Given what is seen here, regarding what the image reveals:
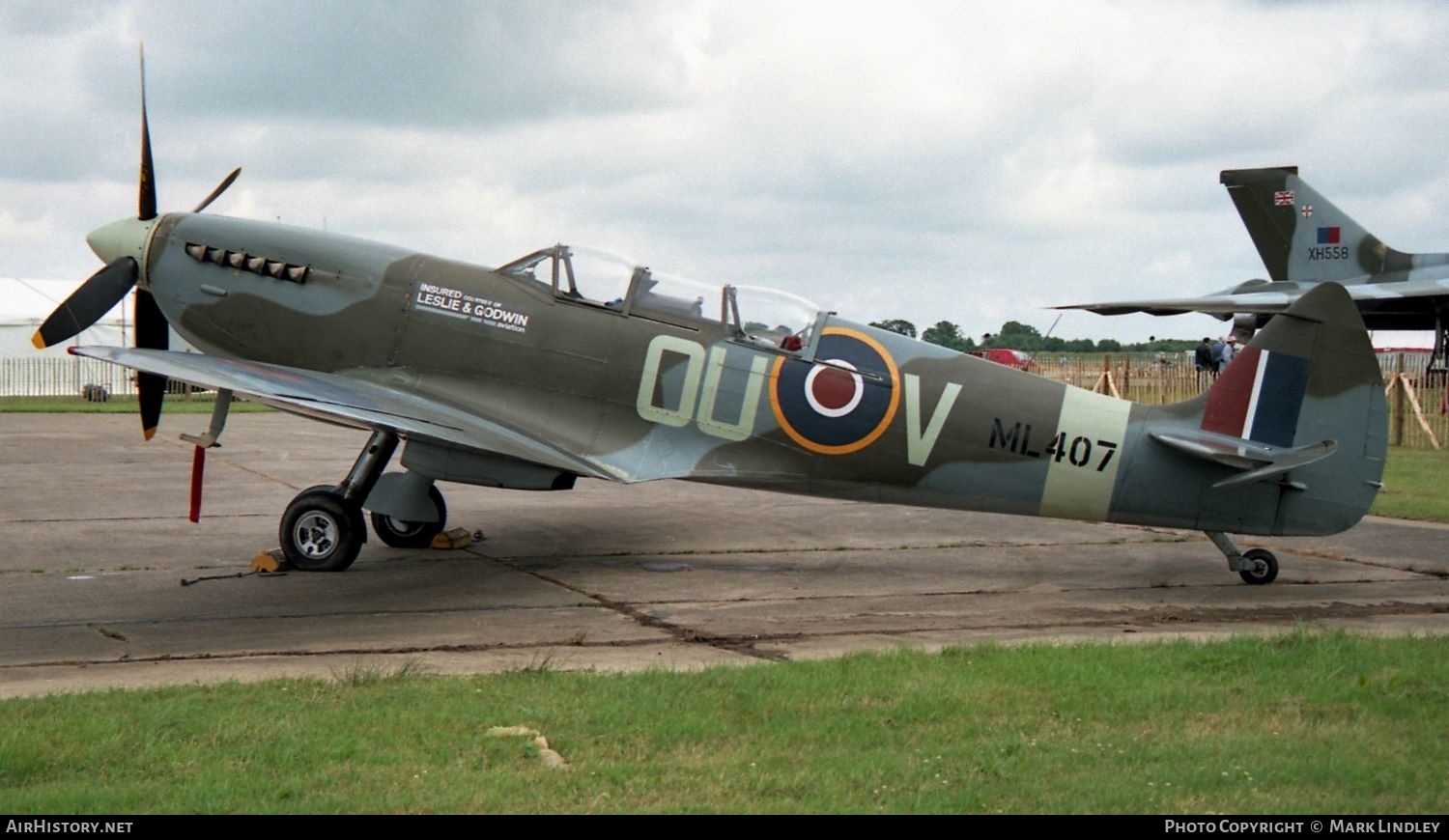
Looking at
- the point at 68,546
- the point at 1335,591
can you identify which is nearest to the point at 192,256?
the point at 68,546

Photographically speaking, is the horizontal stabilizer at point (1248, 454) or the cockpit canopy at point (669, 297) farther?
the cockpit canopy at point (669, 297)

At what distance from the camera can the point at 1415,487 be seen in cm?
1720

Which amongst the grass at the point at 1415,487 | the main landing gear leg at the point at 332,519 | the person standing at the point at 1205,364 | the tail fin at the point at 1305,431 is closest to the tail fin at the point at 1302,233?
the person standing at the point at 1205,364

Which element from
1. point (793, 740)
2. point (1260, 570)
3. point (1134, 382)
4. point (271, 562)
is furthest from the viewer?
point (1134, 382)

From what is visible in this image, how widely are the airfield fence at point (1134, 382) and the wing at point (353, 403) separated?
7806 mm

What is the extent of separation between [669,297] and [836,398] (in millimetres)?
1541

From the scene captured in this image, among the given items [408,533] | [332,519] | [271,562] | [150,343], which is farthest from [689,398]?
[150,343]

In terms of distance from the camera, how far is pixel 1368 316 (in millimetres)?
27703

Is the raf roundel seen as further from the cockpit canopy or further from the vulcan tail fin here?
the vulcan tail fin

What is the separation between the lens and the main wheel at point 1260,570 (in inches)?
400

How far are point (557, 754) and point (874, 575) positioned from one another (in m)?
5.59

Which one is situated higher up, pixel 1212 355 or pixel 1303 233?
pixel 1303 233

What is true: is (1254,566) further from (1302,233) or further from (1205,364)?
(1205,364)

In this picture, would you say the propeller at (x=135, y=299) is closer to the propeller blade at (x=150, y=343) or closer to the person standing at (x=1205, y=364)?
the propeller blade at (x=150, y=343)
